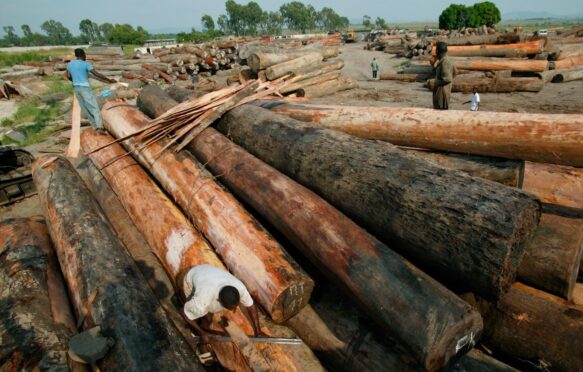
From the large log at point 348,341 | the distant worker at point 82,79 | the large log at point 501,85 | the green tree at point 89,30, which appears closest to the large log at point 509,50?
the large log at point 501,85

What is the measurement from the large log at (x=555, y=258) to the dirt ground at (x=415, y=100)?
752 cm

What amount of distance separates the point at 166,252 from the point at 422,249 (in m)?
2.35

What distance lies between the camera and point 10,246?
364cm

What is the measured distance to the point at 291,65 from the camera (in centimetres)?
1181

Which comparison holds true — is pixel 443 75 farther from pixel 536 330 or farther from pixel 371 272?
pixel 371 272

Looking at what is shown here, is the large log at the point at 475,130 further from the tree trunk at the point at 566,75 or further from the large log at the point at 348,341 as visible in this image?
the tree trunk at the point at 566,75

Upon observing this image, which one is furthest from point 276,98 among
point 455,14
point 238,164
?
point 455,14

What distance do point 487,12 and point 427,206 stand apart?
65252mm

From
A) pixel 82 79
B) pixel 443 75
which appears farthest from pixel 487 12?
pixel 82 79

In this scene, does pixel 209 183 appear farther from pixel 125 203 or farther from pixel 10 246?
pixel 10 246

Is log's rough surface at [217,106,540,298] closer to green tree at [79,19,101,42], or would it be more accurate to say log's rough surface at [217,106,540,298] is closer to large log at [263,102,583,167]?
large log at [263,102,583,167]

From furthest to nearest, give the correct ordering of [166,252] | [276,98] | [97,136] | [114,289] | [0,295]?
[97,136], [276,98], [166,252], [0,295], [114,289]

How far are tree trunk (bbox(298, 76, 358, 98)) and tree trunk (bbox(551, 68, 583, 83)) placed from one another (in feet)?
24.6

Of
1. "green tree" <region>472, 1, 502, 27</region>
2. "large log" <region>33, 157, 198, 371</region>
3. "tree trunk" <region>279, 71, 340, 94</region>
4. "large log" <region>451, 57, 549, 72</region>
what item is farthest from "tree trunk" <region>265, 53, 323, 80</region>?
"green tree" <region>472, 1, 502, 27</region>
